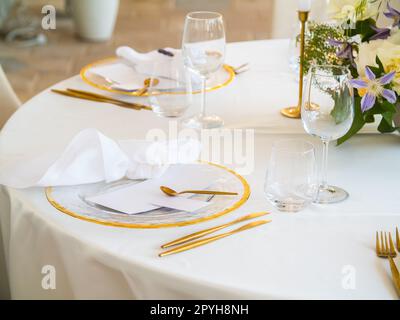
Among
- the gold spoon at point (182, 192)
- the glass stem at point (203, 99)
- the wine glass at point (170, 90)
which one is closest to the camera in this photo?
the gold spoon at point (182, 192)

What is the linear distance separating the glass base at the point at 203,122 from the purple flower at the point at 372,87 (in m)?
0.44

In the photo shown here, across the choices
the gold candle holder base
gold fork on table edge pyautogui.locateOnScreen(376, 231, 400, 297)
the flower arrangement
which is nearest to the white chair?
the gold candle holder base

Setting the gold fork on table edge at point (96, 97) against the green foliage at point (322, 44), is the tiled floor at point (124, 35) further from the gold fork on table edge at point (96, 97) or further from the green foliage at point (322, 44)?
the green foliage at point (322, 44)

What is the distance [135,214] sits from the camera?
132 centimetres

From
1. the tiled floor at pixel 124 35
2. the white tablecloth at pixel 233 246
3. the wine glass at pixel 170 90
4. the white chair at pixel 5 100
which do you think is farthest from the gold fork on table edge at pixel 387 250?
the tiled floor at pixel 124 35

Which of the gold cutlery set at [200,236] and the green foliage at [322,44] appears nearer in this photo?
the gold cutlery set at [200,236]

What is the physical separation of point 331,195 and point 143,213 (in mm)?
370

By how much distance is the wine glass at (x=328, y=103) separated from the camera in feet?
4.34

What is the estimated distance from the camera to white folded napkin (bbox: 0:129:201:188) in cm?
141

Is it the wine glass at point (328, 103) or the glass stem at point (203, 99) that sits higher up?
the wine glass at point (328, 103)

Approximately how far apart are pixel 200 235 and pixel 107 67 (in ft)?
3.29

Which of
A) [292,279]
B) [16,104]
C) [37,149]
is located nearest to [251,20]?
[16,104]

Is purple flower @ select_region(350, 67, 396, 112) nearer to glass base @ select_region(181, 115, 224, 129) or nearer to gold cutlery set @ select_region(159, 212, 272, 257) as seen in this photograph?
gold cutlery set @ select_region(159, 212, 272, 257)

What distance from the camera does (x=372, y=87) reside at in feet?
4.72
